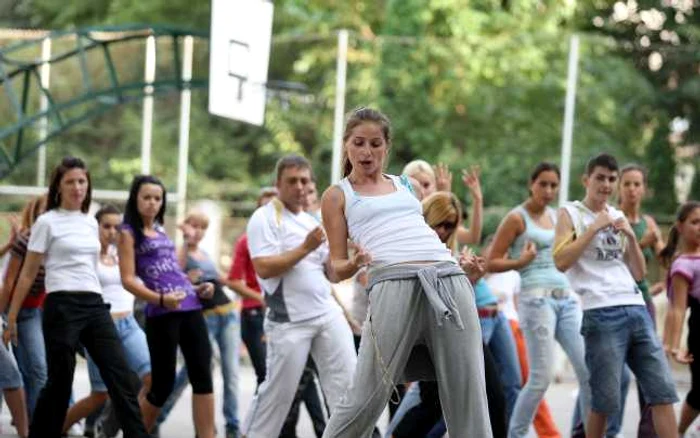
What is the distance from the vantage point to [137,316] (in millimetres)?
12664

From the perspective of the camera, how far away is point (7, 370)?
33.6 feet

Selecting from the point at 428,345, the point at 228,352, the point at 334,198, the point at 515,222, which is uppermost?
the point at 334,198

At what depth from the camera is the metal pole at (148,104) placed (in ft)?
72.3

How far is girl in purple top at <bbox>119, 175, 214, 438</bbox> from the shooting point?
10.5 m

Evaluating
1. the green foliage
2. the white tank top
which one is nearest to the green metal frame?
the green foliage

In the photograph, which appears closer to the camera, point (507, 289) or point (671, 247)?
point (671, 247)

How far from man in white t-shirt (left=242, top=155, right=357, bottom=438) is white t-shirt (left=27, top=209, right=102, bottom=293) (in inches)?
41.2

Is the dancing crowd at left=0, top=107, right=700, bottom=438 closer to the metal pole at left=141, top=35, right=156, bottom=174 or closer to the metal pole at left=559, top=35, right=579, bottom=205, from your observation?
the metal pole at left=559, top=35, right=579, bottom=205

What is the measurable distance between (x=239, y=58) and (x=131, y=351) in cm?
874

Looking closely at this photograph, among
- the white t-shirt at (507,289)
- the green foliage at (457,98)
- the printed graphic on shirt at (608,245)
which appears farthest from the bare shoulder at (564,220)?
the green foliage at (457,98)

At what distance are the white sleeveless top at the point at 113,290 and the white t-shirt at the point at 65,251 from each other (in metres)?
1.73

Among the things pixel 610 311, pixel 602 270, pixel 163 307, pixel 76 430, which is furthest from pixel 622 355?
pixel 76 430

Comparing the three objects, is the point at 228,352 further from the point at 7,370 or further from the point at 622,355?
the point at 622,355

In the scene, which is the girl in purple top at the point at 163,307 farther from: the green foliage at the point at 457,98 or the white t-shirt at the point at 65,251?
the green foliage at the point at 457,98
